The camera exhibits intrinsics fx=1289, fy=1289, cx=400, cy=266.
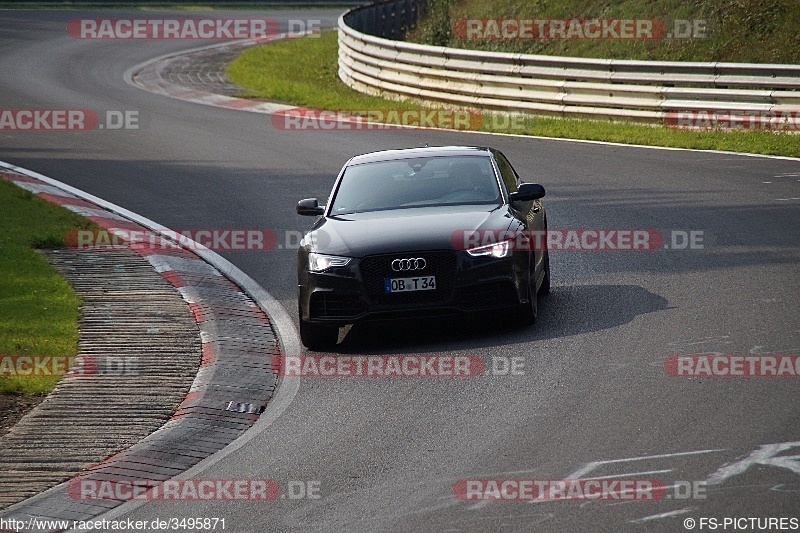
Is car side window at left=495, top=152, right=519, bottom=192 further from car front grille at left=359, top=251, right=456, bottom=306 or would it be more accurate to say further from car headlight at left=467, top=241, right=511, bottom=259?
car front grille at left=359, top=251, right=456, bottom=306

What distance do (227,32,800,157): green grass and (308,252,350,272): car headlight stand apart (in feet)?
36.8

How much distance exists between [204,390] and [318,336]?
1549 millimetres

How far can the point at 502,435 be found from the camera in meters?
8.20

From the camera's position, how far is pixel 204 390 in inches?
378

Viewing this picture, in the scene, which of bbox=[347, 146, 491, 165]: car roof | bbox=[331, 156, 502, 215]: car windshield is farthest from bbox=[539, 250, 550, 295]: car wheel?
bbox=[347, 146, 491, 165]: car roof

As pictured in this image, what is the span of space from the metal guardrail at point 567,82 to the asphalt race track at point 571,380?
2225mm

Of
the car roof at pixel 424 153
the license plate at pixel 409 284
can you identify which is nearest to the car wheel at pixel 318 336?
the license plate at pixel 409 284

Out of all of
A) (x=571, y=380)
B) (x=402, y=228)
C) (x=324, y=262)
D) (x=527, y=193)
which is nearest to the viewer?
(x=571, y=380)

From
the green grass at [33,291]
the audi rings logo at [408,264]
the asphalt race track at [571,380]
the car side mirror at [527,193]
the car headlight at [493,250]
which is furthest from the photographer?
the car side mirror at [527,193]

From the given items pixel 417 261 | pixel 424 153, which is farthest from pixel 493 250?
pixel 424 153

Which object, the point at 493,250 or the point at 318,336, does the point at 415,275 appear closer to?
the point at 493,250

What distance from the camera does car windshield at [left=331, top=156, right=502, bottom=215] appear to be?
11.8 m

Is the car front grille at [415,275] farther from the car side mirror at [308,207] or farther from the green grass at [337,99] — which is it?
the green grass at [337,99]

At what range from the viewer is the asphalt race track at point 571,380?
277 inches
